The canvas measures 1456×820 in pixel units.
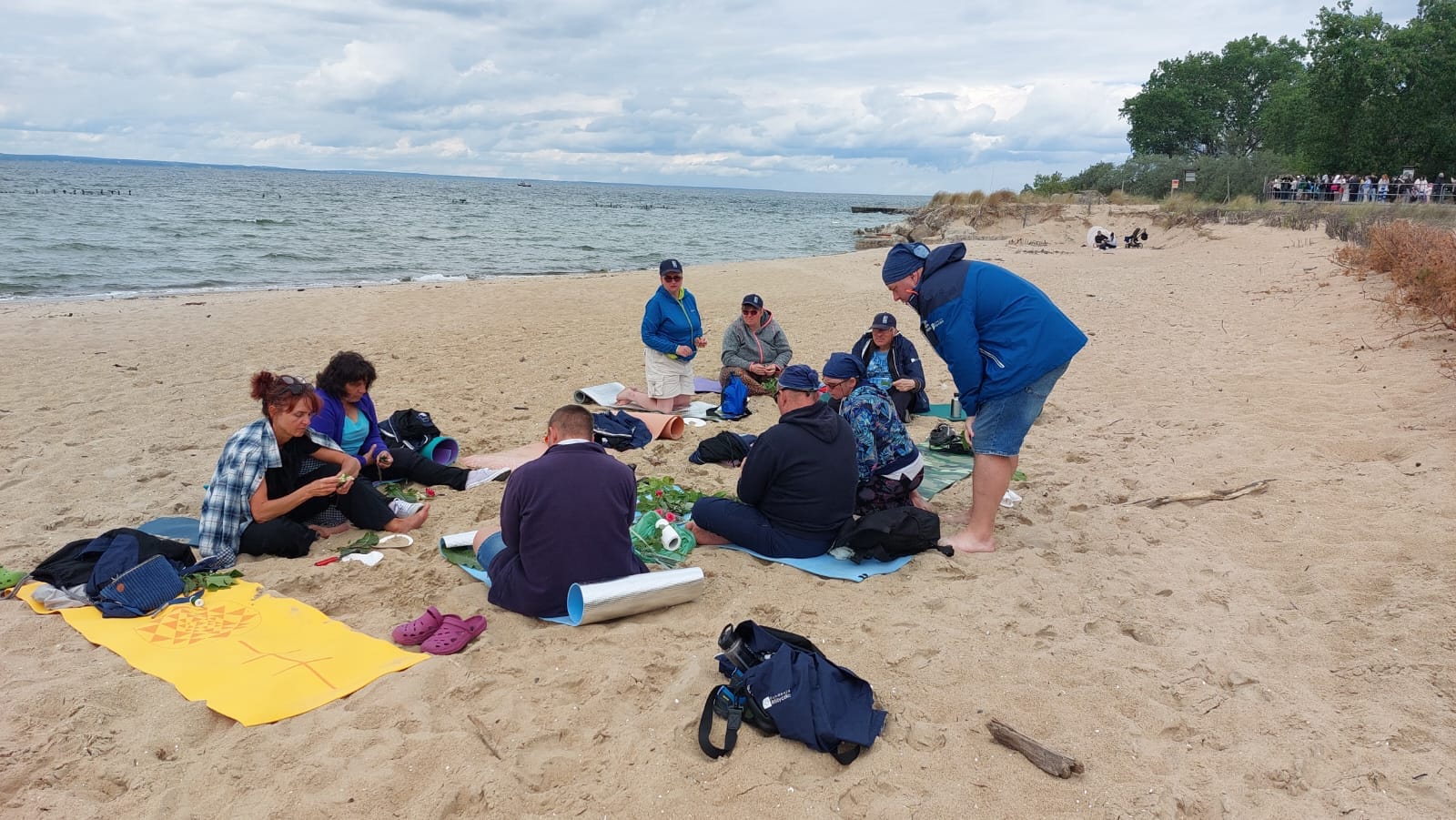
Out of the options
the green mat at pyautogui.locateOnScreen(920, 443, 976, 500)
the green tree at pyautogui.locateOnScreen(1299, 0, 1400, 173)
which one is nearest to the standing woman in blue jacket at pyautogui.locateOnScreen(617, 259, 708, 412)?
the green mat at pyautogui.locateOnScreen(920, 443, 976, 500)

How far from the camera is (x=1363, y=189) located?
1133 inches

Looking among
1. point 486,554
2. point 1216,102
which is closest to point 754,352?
point 486,554

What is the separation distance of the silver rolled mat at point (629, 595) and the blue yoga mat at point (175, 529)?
264 centimetres

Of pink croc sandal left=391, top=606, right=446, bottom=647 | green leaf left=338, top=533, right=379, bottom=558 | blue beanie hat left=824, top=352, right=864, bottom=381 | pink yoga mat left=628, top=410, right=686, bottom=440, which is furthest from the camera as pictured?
pink yoga mat left=628, top=410, right=686, bottom=440

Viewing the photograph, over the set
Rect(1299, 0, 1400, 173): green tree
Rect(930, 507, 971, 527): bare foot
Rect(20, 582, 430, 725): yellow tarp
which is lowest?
Rect(20, 582, 430, 725): yellow tarp

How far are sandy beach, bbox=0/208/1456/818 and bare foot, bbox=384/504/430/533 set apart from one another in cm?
11

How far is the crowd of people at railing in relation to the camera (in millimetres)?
27938

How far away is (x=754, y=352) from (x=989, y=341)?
4.01m

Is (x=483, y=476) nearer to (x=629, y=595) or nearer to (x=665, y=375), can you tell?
(x=665, y=375)

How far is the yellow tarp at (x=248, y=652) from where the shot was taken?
3.24m

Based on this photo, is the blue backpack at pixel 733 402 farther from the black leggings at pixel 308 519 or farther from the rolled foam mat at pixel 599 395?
the black leggings at pixel 308 519

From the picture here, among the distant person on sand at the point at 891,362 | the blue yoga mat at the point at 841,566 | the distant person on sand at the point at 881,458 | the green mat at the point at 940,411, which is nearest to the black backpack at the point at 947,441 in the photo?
the distant person on sand at the point at 891,362

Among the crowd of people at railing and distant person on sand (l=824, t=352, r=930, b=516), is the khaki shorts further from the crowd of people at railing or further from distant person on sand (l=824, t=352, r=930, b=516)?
the crowd of people at railing

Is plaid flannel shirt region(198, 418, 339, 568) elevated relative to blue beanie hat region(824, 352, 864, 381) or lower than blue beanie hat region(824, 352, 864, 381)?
lower
